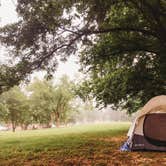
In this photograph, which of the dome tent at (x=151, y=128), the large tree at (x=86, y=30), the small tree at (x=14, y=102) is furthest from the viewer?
the small tree at (x=14, y=102)

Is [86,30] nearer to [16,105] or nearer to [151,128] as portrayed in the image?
[151,128]

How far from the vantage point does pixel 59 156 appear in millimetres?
10867

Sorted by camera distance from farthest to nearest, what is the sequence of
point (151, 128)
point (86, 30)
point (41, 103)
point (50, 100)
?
point (50, 100) → point (41, 103) → point (86, 30) → point (151, 128)

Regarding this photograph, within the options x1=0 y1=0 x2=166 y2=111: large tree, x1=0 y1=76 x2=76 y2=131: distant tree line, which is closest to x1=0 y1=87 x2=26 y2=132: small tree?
x1=0 y1=76 x2=76 y2=131: distant tree line

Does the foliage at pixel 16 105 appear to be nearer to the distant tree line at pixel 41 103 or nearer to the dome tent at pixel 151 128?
the distant tree line at pixel 41 103

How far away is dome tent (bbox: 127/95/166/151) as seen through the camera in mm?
11289

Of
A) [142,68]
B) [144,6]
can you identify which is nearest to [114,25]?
[144,6]

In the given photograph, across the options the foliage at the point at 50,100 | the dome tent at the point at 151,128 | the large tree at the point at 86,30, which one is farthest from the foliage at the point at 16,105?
the dome tent at the point at 151,128

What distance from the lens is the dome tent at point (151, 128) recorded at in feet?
37.0

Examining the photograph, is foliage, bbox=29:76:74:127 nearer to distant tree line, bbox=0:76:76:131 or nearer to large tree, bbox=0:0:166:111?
distant tree line, bbox=0:76:76:131

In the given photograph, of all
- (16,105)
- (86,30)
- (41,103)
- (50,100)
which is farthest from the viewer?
(50,100)

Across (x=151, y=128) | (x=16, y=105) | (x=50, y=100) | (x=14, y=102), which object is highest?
(x=50, y=100)

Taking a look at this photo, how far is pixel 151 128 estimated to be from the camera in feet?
37.7

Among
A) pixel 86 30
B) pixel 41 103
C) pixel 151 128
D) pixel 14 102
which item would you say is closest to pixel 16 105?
pixel 14 102
